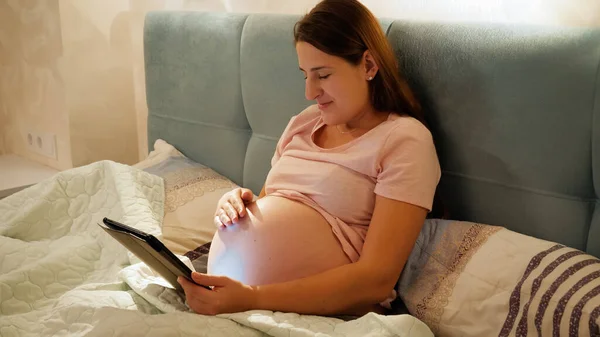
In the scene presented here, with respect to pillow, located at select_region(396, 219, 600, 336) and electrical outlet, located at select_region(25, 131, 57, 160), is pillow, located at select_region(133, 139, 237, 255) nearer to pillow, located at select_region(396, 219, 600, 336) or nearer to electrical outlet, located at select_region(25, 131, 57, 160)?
pillow, located at select_region(396, 219, 600, 336)

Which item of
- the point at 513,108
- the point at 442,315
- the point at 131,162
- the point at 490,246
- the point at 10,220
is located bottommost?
the point at 131,162

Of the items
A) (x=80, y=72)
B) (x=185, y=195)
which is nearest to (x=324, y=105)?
(x=185, y=195)

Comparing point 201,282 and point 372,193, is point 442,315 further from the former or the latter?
point 201,282

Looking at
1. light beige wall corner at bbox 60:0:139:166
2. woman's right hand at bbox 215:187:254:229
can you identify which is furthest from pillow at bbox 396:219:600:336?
light beige wall corner at bbox 60:0:139:166

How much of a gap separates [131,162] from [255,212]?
1529mm

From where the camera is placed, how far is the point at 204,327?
1.09 meters

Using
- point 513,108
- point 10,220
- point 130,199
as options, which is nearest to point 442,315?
point 513,108

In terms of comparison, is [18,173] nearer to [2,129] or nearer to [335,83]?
[2,129]

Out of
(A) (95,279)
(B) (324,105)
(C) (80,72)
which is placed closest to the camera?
(B) (324,105)

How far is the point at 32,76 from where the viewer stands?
259cm

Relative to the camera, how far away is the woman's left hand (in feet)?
3.84

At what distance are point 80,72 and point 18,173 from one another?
1.62 feet

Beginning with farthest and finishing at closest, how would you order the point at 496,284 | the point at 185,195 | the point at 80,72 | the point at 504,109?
1. the point at 80,72
2. the point at 185,195
3. the point at 504,109
4. the point at 496,284

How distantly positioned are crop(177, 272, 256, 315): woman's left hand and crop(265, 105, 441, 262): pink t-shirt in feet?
0.70
